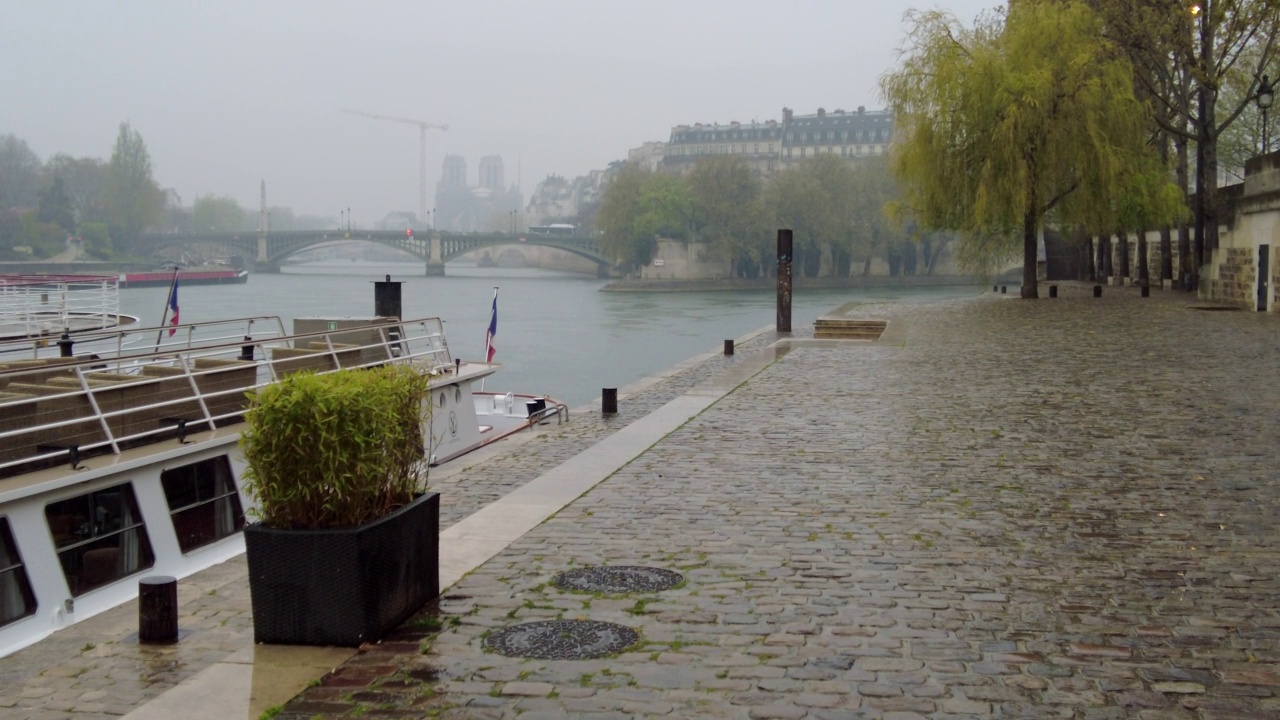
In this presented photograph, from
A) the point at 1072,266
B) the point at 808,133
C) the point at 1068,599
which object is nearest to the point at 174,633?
the point at 1068,599

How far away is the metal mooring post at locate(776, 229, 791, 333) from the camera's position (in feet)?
109

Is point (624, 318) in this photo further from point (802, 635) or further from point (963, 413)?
point (802, 635)

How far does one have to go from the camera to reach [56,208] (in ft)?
327

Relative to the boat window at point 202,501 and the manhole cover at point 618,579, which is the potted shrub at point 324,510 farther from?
the boat window at point 202,501

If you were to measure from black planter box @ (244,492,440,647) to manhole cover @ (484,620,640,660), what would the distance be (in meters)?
0.64

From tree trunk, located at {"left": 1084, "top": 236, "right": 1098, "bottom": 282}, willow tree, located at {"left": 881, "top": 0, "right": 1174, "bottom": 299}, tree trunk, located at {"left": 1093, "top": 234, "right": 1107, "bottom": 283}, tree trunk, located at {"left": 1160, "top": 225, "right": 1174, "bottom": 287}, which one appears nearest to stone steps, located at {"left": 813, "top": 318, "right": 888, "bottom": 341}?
willow tree, located at {"left": 881, "top": 0, "right": 1174, "bottom": 299}

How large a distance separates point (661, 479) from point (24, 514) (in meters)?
5.38

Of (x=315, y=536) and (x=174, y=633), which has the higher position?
→ (x=315, y=536)

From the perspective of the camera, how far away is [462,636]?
6469 millimetres

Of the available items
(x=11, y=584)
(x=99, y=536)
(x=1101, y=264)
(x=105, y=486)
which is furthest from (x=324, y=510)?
(x=1101, y=264)

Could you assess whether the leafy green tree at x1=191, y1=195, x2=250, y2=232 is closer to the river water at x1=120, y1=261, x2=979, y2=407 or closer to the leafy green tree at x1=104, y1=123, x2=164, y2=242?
the leafy green tree at x1=104, y1=123, x2=164, y2=242

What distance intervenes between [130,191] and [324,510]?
120 metres

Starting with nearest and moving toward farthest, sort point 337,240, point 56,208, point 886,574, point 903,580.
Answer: point 903,580
point 886,574
point 56,208
point 337,240

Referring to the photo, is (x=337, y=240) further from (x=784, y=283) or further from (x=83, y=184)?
(x=784, y=283)
